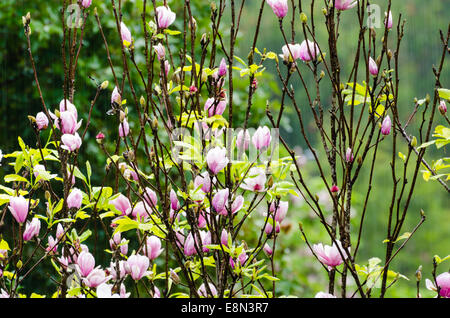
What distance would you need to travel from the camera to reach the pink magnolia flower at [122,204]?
126 centimetres

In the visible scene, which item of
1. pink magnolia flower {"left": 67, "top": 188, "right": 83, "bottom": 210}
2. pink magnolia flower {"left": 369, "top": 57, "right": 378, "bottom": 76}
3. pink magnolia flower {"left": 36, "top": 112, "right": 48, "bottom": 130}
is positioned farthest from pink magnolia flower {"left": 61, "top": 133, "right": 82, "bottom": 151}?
pink magnolia flower {"left": 369, "top": 57, "right": 378, "bottom": 76}

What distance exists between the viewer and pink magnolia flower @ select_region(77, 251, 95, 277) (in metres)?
1.14

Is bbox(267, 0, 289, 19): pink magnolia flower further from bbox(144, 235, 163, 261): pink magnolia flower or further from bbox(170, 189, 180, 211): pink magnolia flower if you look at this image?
bbox(144, 235, 163, 261): pink magnolia flower

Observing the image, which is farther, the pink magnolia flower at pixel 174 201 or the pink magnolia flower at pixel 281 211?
the pink magnolia flower at pixel 281 211

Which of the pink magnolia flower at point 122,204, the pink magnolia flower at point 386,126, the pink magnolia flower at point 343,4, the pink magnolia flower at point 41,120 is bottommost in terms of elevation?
the pink magnolia flower at point 122,204

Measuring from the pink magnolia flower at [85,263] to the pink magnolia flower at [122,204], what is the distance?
154 mm

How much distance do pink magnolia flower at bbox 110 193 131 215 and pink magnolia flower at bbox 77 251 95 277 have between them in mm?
154

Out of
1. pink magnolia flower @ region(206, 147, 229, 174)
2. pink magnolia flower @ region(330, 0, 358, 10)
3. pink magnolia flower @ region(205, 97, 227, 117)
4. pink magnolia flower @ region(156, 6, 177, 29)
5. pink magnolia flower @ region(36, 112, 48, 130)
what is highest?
pink magnolia flower @ region(330, 0, 358, 10)

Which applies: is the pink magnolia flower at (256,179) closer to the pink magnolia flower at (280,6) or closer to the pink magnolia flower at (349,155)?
the pink magnolia flower at (349,155)

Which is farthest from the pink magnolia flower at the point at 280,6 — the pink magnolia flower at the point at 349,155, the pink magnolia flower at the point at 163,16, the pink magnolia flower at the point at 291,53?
the pink magnolia flower at the point at 349,155

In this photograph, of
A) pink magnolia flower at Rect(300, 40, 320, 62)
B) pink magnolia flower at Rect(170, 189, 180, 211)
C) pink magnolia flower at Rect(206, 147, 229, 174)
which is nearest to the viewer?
pink magnolia flower at Rect(206, 147, 229, 174)

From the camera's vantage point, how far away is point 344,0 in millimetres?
1262

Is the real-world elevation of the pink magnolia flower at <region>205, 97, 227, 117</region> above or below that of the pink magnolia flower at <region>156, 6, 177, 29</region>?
below

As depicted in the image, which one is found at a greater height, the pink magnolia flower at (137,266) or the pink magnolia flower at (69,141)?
the pink magnolia flower at (69,141)
